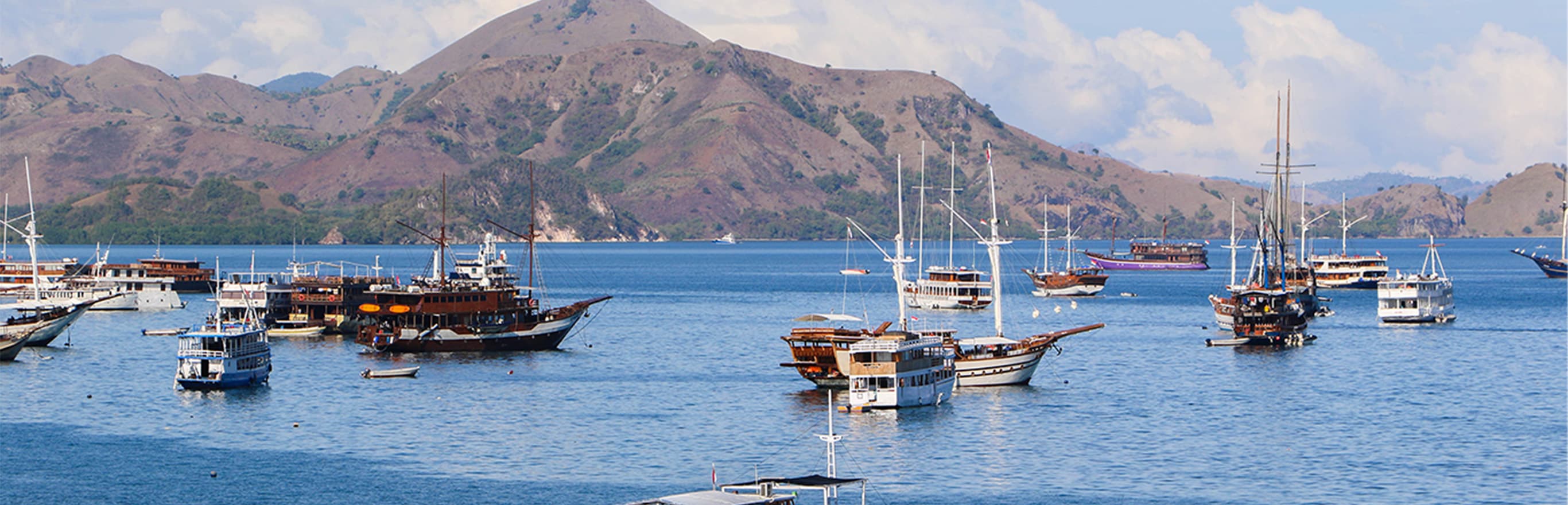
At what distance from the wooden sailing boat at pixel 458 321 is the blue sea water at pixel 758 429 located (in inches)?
78.2

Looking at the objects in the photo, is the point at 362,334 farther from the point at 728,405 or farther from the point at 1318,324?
the point at 1318,324

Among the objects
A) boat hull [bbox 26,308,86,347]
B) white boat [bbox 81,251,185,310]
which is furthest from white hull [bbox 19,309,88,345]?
white boat [bbox 81,251,185,310]

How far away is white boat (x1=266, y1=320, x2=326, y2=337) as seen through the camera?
136 m

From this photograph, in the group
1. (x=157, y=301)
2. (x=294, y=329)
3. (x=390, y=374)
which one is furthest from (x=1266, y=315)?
→ (x=157, y=301)

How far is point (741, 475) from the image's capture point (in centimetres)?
6462

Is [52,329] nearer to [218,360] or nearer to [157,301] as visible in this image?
[218,360]

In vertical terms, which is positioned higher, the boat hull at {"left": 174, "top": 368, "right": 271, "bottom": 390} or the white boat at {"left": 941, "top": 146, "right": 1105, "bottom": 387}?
the white boat at {"left": 941, "top": 146, "right": 1105, "bottom": 387}

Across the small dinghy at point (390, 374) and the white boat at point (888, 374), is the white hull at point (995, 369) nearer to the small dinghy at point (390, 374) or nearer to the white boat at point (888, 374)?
the white boat at point (888, 374)

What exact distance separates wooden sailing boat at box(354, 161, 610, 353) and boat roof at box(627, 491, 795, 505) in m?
72.1

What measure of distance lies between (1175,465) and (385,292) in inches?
2761

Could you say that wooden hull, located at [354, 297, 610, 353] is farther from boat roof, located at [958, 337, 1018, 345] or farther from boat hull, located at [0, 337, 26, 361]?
boat roof, located at [958, 337, 1018, 345]

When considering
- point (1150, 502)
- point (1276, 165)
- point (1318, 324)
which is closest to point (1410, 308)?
point (1318, 324)

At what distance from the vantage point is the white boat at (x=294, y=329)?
136125 millimetres

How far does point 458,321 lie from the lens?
120750 mm
